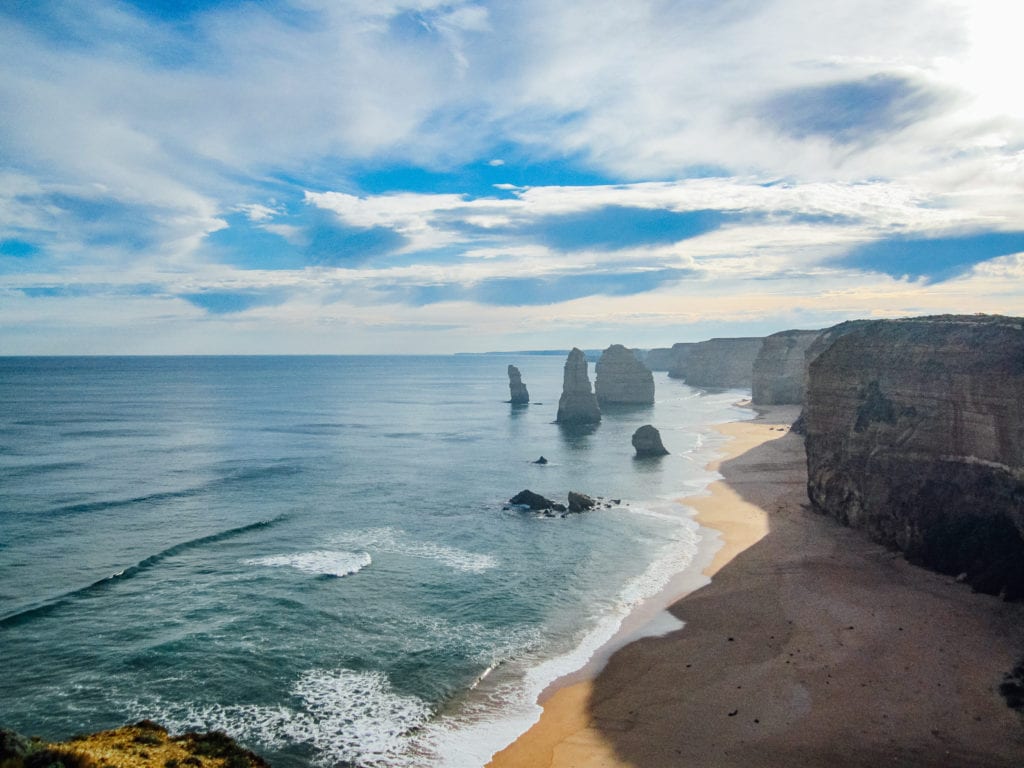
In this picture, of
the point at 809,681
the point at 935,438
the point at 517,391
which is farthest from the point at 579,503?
the point at 517,391

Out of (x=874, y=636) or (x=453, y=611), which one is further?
(x=453, y=611)

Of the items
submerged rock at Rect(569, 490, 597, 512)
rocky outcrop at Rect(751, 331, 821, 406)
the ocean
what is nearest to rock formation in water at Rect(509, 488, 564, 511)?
submerged rock at Rect(569, 490, 597, 512)

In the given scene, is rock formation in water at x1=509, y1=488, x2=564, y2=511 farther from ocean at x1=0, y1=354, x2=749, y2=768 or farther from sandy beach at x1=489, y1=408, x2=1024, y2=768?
sandy beach at x1=489, y1=408, x2=1024, y2=768

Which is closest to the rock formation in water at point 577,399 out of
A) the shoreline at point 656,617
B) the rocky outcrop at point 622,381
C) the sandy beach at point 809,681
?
the rocky outcrop at point 622,381

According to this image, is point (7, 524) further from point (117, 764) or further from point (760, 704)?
point (760, 704)

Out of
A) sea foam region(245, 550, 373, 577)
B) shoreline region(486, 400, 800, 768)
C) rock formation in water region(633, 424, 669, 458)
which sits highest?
rock formation in water region(633, 424, 669, 458)

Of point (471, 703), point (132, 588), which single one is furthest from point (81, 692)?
point (471, 703)
